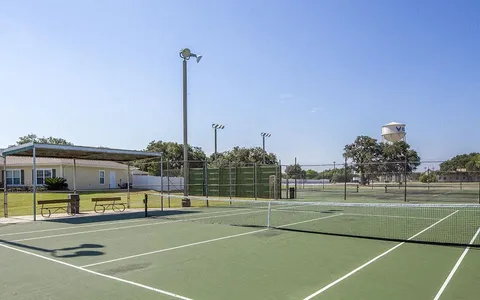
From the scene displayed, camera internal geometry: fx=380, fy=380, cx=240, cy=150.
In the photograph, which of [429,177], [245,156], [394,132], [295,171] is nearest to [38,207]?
[295,171]

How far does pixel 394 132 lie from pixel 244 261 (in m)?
63.3

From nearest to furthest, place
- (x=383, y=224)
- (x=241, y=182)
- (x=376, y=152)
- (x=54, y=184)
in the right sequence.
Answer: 1. (x=383, y=224)
2. (x=241, y=182)
3. (x=54, y=184)
4. (x=376, y=152)

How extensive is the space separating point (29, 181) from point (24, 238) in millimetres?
31790

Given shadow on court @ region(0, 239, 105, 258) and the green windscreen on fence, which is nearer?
shadow on court @ region(0, 239, 105, 258)

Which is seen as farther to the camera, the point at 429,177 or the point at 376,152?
the point at 376,152

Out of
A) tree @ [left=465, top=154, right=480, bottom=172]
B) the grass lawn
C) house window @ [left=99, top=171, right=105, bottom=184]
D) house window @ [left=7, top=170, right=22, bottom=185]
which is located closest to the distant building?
house window @ [left=7, top=170, right=22, bottom=185]

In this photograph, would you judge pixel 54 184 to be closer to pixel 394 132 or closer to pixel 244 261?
pixel 244 261

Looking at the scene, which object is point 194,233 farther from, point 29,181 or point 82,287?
point 29,181

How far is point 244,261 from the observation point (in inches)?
322

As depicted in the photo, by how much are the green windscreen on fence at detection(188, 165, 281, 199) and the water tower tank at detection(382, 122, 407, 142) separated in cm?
4303

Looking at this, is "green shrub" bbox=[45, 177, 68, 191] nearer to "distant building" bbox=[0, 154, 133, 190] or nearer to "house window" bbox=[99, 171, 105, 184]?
"distant building" bbox=[0, 154, 133, 190]

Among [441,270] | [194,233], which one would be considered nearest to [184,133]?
[194,233]

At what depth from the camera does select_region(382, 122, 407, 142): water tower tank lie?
64.8 meters

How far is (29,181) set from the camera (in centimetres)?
3962
